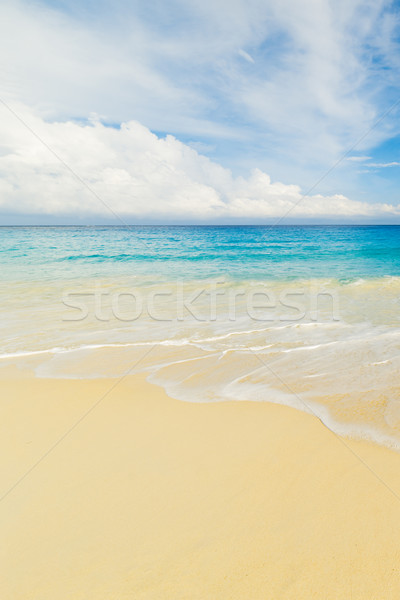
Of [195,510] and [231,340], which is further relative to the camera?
[231,340]

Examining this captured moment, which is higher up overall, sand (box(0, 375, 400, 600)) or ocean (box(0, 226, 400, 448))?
ocean (box(0, 226, 400, 448))

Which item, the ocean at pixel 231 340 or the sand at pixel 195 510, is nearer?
the sand at pixel 195 510

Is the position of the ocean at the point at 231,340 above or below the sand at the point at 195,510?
above

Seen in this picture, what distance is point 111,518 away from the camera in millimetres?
2205

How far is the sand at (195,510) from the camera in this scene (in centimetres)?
181

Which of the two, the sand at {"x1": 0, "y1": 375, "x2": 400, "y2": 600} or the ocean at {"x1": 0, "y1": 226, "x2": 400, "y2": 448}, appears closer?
the sand at {"x1": 0, "y1": 375, "x2": 400, "y2": 600}

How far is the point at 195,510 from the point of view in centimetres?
225

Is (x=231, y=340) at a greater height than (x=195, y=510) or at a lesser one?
greater

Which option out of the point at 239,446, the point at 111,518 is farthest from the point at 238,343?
the point at 111,518

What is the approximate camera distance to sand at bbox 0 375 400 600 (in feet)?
5.94

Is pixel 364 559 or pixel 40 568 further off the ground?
pixel 364 559

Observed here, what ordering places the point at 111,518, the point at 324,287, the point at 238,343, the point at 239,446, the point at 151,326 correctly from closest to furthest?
the point at 111,518 → the point at 239,446 → the point at 238,343 → the point at 151,326 → the point at 324,287

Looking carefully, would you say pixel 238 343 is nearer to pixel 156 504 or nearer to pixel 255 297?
pixel 156 504

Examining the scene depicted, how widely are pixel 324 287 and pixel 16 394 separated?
11.1 metres
